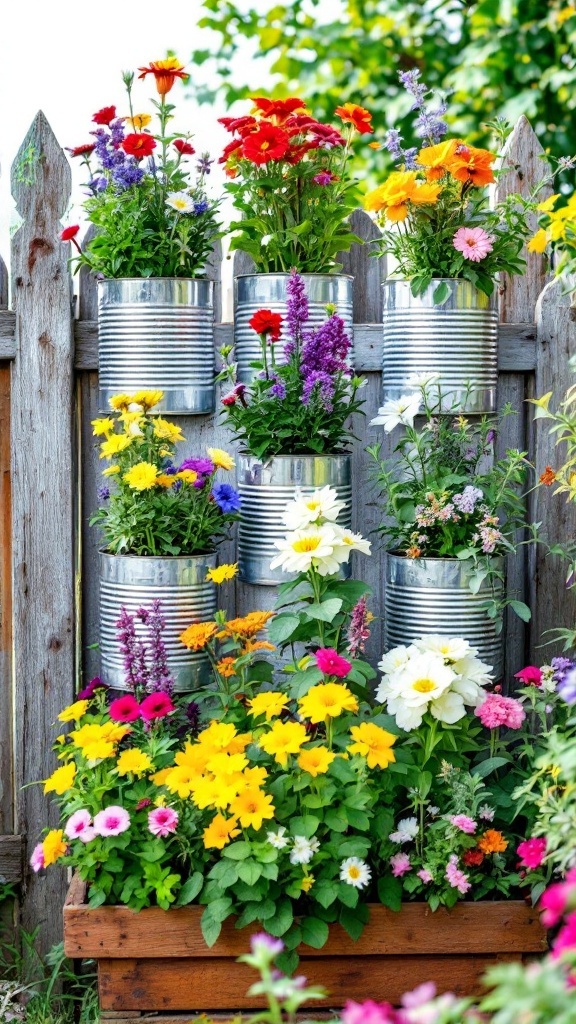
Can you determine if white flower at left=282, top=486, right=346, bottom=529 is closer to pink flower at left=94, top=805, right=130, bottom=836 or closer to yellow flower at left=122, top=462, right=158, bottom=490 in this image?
yellow flower at left=122, top=462, right=158, bottom=490

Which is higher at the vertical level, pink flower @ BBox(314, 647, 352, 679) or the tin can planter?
the tin can planter

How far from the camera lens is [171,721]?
97.7 inches

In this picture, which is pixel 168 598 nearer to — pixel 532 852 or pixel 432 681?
pixel 432 681

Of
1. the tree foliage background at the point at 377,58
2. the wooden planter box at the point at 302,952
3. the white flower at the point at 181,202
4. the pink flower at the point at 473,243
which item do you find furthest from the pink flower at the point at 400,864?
the tree foliage background at the point at 377,58

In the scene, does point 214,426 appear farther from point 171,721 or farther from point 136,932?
point 136,932

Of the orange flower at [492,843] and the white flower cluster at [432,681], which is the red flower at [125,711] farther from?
the orange flower at [492,843]

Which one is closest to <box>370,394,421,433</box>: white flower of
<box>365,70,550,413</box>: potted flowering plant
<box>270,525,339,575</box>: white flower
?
<box>365,70,550,413</box>: potted flowering plant

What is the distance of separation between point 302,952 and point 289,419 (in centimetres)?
114

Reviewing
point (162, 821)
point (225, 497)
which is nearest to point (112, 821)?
point (162, 821)

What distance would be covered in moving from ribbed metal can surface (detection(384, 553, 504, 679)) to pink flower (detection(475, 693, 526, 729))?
7.3 inches

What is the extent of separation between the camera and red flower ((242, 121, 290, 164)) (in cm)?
240

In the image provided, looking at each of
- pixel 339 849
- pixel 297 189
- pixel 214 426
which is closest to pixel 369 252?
pixel 297 189

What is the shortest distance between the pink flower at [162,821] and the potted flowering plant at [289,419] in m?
0.66

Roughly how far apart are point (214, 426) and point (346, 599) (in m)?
0.69
